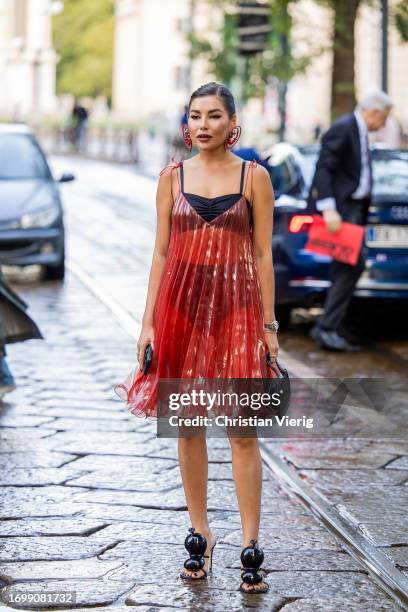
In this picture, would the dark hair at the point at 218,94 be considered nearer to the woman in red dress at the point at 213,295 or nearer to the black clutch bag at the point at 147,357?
the woman in red dress at the point at 213,295

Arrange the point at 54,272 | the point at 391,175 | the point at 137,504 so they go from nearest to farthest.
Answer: the point at 137,504, the point at 391,175, the point at 54,272

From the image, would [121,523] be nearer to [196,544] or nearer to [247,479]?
[196,544]

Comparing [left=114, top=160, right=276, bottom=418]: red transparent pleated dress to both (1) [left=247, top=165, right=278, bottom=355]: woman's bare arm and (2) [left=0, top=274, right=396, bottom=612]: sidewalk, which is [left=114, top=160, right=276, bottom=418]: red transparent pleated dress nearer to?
(1) [left=247, top=165, right=278, bottom=355]: woman's bare arm

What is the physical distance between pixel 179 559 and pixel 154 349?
75 cm

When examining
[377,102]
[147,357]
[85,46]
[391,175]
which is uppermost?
[85,46]

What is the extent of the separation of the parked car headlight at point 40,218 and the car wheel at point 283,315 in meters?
3.62

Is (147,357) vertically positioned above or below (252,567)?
above

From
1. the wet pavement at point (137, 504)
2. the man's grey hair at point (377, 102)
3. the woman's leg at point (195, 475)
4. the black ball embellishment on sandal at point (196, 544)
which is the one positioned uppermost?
the man's grey hair at point (377, 102)

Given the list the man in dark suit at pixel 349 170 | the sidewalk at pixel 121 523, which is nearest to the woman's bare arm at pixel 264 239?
the sidewalk at pixel 121 523

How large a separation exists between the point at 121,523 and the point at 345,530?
2.66ft

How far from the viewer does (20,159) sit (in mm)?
15109

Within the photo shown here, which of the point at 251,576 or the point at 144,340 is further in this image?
the point at 144,340

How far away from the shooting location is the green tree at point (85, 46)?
104 meters

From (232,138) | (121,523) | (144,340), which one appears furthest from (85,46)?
(144,340)
